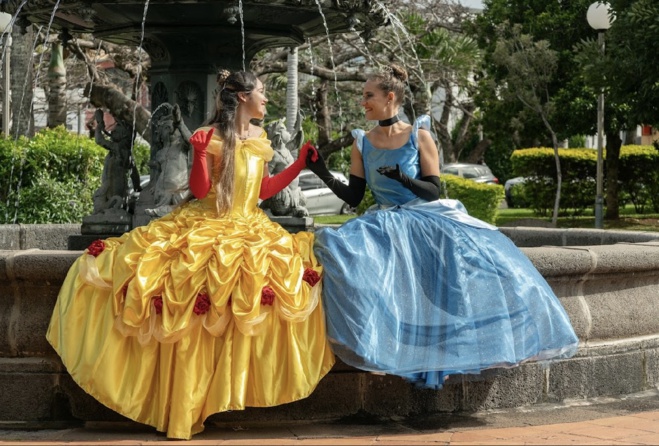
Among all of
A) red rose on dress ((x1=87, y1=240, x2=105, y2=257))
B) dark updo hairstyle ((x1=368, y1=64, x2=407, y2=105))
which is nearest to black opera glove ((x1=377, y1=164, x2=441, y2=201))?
dark updo hairstyle ((x1=368, y1=64, x2=407, y2=105))

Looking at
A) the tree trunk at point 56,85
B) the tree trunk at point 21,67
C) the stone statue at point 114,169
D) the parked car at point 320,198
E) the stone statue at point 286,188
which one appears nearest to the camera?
the stone statue at point 286,188

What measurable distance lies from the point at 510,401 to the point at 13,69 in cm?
1556

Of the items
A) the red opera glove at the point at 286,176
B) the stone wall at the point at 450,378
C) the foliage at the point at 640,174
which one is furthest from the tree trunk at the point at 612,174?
the red opera glove at the point at 286,176

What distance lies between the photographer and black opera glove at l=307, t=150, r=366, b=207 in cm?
612

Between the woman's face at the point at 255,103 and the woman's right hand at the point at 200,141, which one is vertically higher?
the woman's face at the point at 255,103

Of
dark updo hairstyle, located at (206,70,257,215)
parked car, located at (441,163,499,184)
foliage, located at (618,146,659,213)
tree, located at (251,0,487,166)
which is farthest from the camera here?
parked car, located at (441,163,499,184)

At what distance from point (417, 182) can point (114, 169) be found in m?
3.16

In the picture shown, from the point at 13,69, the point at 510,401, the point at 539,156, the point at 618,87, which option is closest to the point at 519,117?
the point at 539,156

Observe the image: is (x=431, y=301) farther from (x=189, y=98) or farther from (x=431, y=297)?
(x=189, y=98)

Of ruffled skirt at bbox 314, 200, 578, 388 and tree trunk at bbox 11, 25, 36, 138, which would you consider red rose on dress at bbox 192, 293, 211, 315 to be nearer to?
ruffled skirt at bbox 314, 200, 578, 388

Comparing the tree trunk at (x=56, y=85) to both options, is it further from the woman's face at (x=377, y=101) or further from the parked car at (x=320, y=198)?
the woman's face at (x=377, y=101)

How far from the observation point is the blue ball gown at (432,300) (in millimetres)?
5316

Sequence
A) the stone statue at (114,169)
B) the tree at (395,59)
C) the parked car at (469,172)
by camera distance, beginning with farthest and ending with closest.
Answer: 1. the parked car at (469,172)
2. the tree at (395,59)
3. the stone statue at (114,169)

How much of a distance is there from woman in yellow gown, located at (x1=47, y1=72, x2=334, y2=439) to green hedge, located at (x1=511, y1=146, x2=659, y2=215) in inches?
765
